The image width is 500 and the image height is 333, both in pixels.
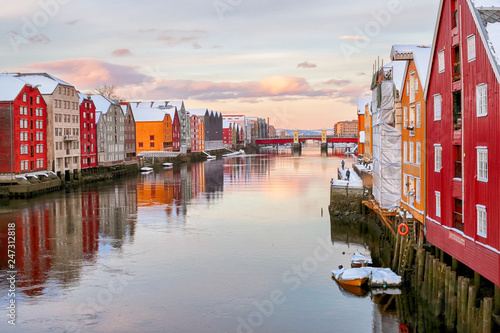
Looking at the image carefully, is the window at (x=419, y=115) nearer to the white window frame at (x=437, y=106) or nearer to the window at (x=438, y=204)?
the white window frame at (x=437, y=106)

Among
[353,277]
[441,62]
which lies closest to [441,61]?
[441,62]

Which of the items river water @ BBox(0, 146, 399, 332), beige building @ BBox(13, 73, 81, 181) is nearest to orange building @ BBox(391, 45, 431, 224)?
river water @ BBox(0, 146, 399, 332)

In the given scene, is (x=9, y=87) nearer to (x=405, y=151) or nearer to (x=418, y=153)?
(x=405, y=151)

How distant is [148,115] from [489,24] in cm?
10380

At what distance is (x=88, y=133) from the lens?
79.8 meters

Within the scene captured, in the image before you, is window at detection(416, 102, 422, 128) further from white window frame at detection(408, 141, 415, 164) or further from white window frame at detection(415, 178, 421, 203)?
white window frame at detection(415, 178, 421, 203)

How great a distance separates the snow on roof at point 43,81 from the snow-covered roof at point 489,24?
195ft

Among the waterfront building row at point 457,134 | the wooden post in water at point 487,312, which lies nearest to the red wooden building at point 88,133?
the waterfront building row at point 457,134

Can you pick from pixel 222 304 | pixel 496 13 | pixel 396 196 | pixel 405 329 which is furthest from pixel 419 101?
pixel 222 304

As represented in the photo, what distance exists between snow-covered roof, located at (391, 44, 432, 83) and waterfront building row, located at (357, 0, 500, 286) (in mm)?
33

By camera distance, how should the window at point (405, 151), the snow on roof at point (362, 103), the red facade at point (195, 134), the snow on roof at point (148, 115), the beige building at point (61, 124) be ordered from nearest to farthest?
the window at point (405, 151), the beige building at point (61, 124), the snow on roof at point (362, 103), the snow on roof at point (148, 115), the red facade at point (195, 134)

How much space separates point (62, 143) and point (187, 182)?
17591 millimetres

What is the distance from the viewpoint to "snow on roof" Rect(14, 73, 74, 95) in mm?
67250

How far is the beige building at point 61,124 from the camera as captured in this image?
6706cm
